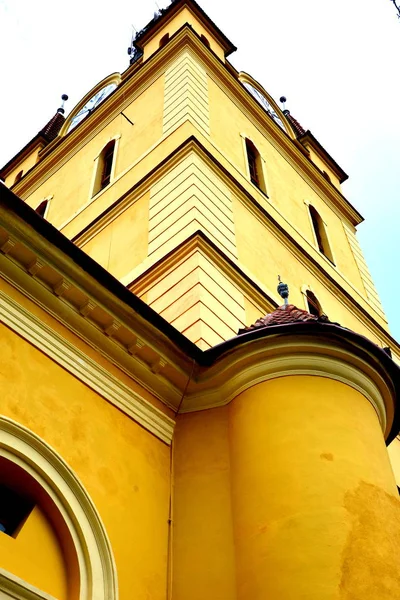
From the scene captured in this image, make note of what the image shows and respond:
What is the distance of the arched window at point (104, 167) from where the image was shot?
50.8ft

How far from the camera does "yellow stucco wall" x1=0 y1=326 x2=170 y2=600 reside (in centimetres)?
604

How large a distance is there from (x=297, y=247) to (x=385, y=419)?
21.7ft

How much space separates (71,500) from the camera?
5.93 m

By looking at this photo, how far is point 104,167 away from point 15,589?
39.7 feet

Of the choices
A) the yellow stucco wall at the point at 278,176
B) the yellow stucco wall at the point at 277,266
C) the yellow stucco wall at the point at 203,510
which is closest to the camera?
the yellow stucco wall at the point at 203,510

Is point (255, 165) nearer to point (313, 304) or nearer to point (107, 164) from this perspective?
point (107, 164)

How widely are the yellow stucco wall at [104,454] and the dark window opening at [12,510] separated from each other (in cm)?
30

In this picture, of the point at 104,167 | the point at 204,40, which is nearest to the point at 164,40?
the point at 204,40

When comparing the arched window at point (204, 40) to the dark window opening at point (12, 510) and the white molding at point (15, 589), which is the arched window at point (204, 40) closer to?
the dark window opening at point (12, 510)

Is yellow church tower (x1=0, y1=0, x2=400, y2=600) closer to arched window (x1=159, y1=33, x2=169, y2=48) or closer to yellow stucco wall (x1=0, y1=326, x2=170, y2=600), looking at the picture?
yellow stucco wall (x1=0, y1=326, x2=170, y2=600)

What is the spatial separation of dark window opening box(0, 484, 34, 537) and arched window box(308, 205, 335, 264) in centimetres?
1106

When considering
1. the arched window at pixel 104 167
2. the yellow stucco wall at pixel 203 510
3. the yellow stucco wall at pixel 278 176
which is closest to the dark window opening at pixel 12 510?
the yellow stucco wall at pixel 203 510

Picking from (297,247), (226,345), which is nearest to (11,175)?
(297,247)

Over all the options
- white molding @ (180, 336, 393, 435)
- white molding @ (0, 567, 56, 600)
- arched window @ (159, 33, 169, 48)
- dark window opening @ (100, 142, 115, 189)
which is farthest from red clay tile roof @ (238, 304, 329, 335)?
arched window @ (159, 33, 169, 48)
